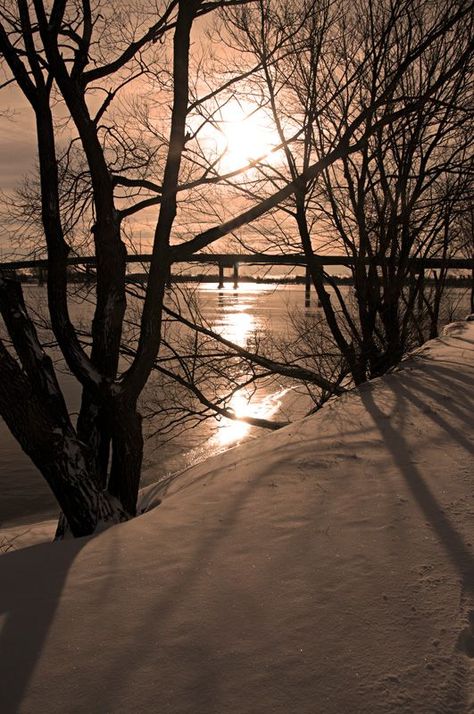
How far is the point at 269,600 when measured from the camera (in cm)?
268

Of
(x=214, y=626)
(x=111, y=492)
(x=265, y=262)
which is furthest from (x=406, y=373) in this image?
(x=214, y=626)

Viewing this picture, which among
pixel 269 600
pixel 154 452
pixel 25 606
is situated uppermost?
pixel 269 600

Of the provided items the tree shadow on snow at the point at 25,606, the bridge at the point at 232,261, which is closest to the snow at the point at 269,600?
the tree shadow on snow at the point at 25,606

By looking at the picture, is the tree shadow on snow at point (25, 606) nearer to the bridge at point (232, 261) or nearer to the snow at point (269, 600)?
the snow at point (269, 600)

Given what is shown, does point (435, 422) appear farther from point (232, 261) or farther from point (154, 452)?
point (154, 452)

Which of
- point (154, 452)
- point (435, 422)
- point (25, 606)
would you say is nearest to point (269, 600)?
point (25, 606)

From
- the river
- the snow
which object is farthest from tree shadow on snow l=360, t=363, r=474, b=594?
the river

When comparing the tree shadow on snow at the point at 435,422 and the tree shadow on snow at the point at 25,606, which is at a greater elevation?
the tree shadow on snow at the point at 435,422

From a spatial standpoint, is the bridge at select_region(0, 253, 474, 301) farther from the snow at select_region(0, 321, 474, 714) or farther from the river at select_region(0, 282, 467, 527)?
the snow at select_region(0, 321, 474, 714)

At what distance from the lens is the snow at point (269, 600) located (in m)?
2.12

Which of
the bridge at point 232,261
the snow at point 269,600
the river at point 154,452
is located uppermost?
the bridge at point 232,261

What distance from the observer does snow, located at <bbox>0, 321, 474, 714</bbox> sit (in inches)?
83.5

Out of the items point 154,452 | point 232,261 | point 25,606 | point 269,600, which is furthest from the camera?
point 154,452

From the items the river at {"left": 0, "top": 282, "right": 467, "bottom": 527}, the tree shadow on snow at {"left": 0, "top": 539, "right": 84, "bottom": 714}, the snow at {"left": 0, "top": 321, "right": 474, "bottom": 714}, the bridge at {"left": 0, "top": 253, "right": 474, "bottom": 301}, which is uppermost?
the bridge at {"left": 0, "top": 253, "right": 474, "bottom": 301}
